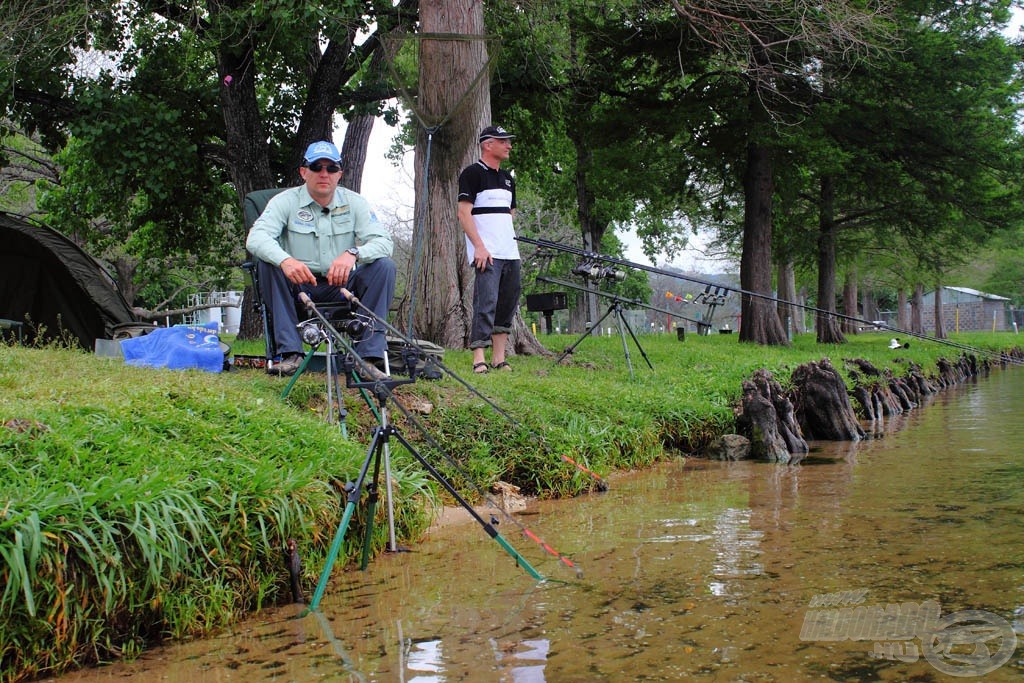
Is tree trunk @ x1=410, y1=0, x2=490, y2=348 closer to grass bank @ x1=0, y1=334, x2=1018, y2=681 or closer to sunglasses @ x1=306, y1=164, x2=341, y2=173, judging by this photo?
grass bank @ x1=0, y1=334, x2=1018, y2=681

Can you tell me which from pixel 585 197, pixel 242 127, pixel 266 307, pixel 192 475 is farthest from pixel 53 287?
pixel 585 197

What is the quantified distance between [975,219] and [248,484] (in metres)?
19.4

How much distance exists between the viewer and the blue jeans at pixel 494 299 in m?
8.28

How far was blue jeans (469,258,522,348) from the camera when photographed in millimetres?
8281

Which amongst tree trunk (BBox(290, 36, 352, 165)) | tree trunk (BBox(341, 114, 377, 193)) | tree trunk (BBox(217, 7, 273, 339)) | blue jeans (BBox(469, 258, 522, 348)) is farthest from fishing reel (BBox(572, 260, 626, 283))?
tree trunk (BBox(341, 114, 377, 193))

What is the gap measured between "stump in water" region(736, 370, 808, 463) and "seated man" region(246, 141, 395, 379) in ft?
11.6

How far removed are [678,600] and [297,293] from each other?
3.33 meters

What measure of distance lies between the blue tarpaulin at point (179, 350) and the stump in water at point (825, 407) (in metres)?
5.50

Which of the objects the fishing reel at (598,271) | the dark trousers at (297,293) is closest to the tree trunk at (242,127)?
the fishing reel at (598,271)

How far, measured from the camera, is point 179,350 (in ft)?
24.4

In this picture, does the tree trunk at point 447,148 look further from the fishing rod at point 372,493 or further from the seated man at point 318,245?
the fishing rod at point 372,493

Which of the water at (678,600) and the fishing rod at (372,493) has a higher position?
the fishing rod at (372,493)

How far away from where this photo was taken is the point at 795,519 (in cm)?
544

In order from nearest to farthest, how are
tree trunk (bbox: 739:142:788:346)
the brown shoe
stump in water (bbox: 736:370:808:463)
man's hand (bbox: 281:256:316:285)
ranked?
man's hand (bbox: 281:256:316:285), the brown shoe, stump in water (bbox: 736:370:808:463), tree trunk (bbox: 739:142:788:346)
